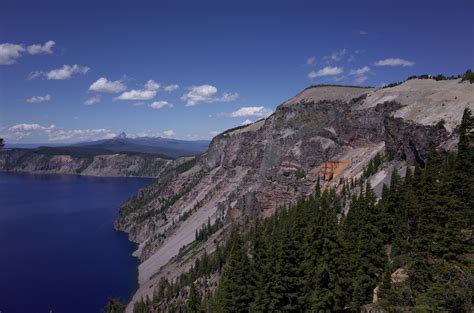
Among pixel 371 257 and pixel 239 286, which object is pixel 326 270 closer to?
pixel 371 257

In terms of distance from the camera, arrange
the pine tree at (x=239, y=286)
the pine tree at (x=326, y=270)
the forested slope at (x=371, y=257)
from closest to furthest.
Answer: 1. the forested slope at (x=371, y=257)
2. the pine tree at (x=326, y=270)
3. the pine tree at (x=239, y=286)

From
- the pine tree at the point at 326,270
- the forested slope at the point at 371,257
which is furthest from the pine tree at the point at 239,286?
the pine tree at the point at 326,270

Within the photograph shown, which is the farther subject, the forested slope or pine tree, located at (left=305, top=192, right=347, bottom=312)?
pine tree, located at (left=305, top=192, right=347, bottom=312)

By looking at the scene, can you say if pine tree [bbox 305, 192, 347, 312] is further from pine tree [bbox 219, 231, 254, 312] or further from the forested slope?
pine tree [bbox 219, 231, 254, 312]

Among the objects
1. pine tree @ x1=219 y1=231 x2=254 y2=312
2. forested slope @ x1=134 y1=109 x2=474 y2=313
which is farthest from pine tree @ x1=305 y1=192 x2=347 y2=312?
pine tree @ x1=219 y1=231 x2=254 y2=312

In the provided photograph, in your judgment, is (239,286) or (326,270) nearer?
Result: (326,270)

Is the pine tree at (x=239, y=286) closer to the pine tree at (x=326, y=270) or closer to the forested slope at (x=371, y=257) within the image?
the forested slope at (x=371, y=257)

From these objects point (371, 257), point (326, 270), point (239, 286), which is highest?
point (371, 257)

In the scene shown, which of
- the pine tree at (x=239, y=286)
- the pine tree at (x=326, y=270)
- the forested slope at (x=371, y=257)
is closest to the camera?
the forested slope at (x=371, y=257)

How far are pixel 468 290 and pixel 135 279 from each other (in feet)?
611

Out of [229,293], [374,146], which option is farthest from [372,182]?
[229,293]

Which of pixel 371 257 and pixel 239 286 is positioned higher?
pixel 371 257

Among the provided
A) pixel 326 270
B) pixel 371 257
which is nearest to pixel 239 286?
pixel 326 270

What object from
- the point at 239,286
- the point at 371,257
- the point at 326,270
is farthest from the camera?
the point at 239,286
